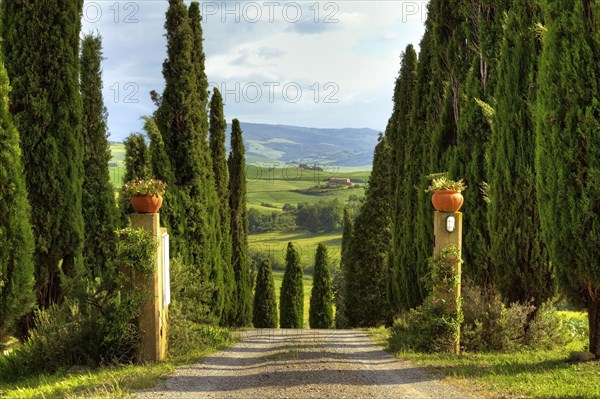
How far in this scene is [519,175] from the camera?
11.8 m

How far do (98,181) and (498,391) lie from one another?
1268cm

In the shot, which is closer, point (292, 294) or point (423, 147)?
point (423, 147)

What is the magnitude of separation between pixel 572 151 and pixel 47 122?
963 centimetres

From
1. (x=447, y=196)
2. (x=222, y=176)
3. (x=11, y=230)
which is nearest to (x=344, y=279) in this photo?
(x=222, y=176)

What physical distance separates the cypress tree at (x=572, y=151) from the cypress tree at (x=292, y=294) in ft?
94.1

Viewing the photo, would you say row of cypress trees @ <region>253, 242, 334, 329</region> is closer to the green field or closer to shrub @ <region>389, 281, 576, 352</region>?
shrub @ <region>389, 281, 576, 352</region>

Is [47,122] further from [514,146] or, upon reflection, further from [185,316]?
[514,146]

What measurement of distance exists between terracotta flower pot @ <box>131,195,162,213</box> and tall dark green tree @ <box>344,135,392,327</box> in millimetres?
20067

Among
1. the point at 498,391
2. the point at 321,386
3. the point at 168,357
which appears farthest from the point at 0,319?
the point at 498,391

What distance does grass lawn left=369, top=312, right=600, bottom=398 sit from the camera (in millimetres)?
7085

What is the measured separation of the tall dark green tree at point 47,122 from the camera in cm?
1222

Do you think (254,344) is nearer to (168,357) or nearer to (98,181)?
(168,357)

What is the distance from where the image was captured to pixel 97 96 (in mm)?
17438

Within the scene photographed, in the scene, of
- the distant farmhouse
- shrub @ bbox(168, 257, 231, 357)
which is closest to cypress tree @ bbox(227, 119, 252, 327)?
shrub @ bbox(168, 257, 231, 357)
